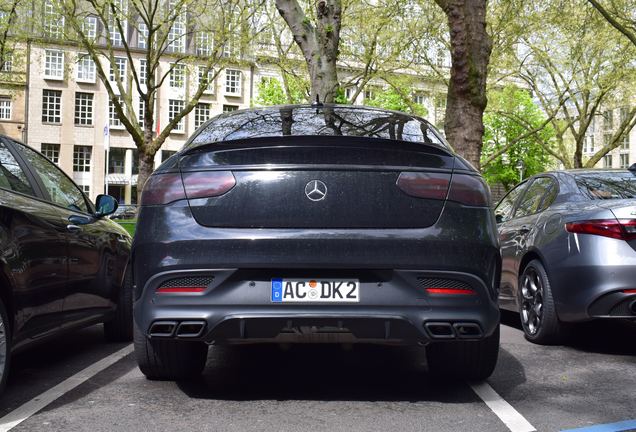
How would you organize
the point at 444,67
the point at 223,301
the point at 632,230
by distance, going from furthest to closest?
1. the point at 444,67
2. the point at 632,230
3. the point at 223,301

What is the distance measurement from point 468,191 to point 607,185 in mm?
2676

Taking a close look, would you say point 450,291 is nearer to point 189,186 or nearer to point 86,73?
point 189,186

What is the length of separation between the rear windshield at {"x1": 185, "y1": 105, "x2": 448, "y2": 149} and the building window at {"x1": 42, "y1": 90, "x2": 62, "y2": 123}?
2381 inches

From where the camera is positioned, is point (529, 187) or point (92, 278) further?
point (529, 187)

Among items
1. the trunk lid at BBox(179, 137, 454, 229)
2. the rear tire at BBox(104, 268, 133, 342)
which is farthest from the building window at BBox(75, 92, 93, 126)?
the trunk lid at BBox(179, 137, 454, 229)

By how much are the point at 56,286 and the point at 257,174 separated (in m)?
1.74

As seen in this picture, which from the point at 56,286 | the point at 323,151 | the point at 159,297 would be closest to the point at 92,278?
the point at 56,286

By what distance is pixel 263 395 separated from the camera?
14.6 feet

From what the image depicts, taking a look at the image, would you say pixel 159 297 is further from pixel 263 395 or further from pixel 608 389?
pixel 608 389

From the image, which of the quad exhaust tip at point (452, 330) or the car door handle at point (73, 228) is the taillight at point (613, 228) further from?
the car door handle at point (73, 228)

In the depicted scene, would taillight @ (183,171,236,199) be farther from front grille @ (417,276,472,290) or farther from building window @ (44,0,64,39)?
building window @ (44,0,64,39)

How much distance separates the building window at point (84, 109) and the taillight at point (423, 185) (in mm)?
61824

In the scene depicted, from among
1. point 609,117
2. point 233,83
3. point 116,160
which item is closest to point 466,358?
point 609,117

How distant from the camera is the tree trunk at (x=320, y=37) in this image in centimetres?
1434
